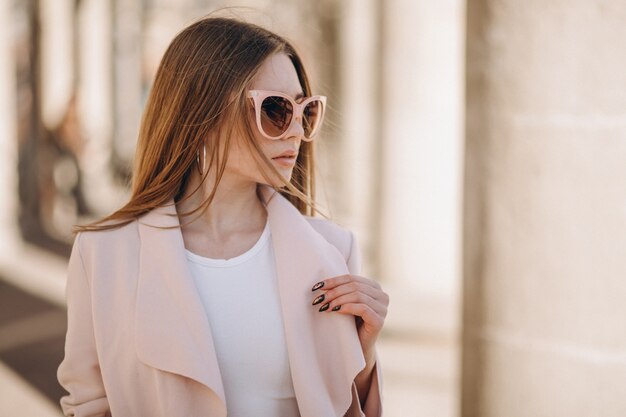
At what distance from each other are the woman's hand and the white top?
0.49 ft

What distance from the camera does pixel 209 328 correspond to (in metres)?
2.12

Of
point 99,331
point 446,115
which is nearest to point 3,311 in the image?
point 446,115

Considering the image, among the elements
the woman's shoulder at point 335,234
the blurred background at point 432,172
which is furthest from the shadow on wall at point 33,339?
the woman's shoulder at point 335,234

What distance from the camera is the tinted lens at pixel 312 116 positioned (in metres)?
2.23

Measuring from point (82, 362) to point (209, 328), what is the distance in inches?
13.6

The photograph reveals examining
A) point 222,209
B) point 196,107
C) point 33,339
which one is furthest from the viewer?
point 33,339

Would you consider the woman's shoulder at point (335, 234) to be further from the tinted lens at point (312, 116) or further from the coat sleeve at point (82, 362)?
the coat sleeve at point (82, 362)

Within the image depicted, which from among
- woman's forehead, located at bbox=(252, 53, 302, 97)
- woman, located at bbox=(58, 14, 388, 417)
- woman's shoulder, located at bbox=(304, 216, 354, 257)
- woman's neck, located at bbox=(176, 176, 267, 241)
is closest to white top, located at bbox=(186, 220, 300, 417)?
woman, located at bbox=(58, 14, 388, 417)

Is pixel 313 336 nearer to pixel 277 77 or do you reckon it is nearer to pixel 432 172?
pixel 277 77

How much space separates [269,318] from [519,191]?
998mm

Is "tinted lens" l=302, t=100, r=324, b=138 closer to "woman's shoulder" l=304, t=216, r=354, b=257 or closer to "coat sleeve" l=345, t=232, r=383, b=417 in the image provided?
"woman's shoulder" l=304, t=216, r=354, b=257

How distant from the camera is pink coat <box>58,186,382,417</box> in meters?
2.09

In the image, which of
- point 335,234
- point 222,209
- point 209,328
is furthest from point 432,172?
point 209,328

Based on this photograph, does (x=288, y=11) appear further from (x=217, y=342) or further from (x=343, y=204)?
(x=217, y=342)
